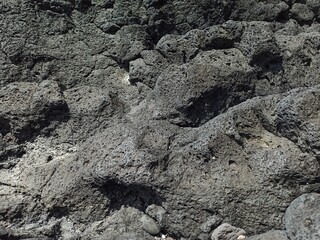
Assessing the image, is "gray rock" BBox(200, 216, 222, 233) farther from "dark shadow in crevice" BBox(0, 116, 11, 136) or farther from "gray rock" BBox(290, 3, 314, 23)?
"gray rock" BBox(290, 3, 314, 23)

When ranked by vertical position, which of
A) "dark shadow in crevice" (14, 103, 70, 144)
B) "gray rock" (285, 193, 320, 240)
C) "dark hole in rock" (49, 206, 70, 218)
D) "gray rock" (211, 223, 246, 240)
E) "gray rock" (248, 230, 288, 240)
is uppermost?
"dark shadow in crevice" (14, 103, 70, 144)

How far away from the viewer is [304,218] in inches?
82.7

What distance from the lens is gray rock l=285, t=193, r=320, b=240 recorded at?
6.67ft

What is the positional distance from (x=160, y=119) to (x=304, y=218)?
101 cm

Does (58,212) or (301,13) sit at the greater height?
(301,13)

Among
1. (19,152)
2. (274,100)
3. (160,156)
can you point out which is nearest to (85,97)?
(19,152)

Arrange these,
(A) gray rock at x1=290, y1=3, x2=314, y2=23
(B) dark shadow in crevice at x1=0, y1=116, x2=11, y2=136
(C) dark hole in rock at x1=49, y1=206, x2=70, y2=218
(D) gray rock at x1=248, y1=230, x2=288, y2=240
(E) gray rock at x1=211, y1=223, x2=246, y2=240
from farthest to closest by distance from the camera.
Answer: (A) gray rock at x1=290, y1=3, x2=314, y2=23, (B) dark shadow in crevice at x1=0, y1=116, x2=11, y2=136, (C) dark hole in rock at x1=49, y1=206, x2=70, y2=218, (E) gray rock at x1=211, y1=223, x2=246, y2=240, (D) gray rock at x1=248, y1=230, x2=288, y2=240

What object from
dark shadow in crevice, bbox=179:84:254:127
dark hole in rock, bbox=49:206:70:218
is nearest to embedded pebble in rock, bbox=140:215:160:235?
dark hole in rock, bbox=49:206:70:218

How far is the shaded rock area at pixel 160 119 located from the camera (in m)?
2.40

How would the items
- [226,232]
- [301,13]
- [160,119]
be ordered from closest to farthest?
[226,232] → [160,119] → [301,13]

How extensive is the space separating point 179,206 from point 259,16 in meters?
1.50

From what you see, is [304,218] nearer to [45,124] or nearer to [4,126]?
[45,124]

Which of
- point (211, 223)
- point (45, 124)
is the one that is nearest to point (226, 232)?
point (211, 223)

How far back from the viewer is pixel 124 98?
3127 millimetres
